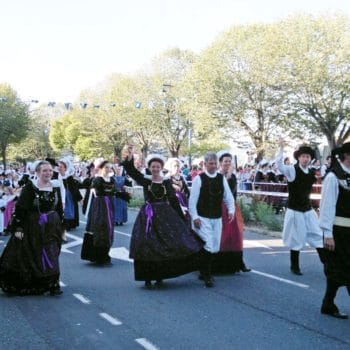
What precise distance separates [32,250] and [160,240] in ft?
5.63

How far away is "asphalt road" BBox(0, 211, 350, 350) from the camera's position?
5.37m

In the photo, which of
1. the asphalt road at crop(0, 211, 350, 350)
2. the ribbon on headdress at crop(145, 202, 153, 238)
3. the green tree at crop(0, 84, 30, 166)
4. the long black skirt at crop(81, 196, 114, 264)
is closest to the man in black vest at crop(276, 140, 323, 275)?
the asphalt road at crop(0, 211, 350, 350)

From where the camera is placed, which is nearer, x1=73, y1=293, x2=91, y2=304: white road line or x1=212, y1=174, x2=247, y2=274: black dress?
x1=73, y1=293, x2=91, y2=304: white road line

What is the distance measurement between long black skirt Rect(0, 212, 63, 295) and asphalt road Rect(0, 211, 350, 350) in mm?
173

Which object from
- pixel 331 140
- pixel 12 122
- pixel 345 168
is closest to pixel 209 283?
pixel 345 168

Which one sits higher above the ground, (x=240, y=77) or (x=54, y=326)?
(x=240, y=77)

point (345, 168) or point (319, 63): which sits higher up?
point (319, 63)

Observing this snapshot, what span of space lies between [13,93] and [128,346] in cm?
7265

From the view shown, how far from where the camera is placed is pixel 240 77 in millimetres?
42375

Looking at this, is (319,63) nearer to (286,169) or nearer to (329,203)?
(286,169)

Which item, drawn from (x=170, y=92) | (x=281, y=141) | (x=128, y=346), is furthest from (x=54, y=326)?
(x=170, y=92)

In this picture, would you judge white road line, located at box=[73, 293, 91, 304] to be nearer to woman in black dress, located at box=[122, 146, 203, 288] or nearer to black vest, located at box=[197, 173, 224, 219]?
woman in black dress, located at box=[122, 146, 203, 288]

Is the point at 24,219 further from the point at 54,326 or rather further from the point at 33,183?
the point at 54,326

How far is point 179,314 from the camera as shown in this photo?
6406mm
